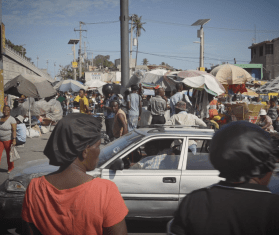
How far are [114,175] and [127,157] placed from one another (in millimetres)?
372

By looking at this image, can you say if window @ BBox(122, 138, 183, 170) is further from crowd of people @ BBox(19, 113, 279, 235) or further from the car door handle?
crowd of people @ BBox(19, 113, 279, 235)

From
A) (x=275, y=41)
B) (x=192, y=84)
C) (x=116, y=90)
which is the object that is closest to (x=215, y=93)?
(x=192, y=84)

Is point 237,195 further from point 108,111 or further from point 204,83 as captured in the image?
point 204,83

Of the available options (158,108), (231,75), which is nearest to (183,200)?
(158,108)

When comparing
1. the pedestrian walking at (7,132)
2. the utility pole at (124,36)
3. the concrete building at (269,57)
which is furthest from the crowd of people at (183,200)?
the concrete building at (269,57)

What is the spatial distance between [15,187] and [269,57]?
53725 mm

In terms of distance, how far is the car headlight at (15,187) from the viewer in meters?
4.36

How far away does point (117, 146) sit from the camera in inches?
190

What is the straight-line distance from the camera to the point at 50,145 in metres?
1.78

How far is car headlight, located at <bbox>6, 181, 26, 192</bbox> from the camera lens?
436 cm

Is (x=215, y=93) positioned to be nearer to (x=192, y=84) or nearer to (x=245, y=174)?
(x=192, y=84)

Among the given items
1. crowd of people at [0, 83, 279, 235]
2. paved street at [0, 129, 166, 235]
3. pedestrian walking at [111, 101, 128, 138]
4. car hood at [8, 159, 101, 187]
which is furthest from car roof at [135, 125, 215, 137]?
crowd of people at [0, 83, 279, 235]

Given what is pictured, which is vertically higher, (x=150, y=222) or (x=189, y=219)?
(x=189, y=219)

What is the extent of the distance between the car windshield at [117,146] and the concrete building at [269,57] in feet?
157
